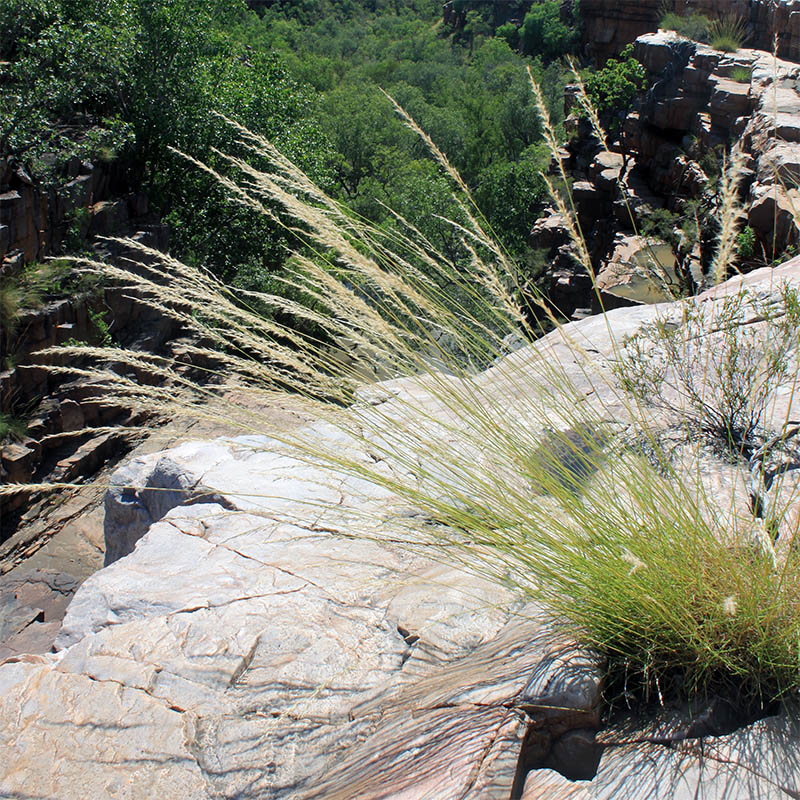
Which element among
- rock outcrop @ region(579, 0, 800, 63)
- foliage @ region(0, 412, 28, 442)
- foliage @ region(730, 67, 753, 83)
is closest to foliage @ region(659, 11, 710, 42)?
rock outcrop @ region(579, 0, 800, 63)

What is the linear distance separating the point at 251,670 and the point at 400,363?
2.91 feet

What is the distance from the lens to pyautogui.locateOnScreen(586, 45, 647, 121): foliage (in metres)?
19.6

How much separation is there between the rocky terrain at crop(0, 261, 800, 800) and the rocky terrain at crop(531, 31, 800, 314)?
7091mm

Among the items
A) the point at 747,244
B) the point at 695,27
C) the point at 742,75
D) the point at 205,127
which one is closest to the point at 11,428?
the point at 205,127

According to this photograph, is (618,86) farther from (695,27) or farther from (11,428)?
(11,428)

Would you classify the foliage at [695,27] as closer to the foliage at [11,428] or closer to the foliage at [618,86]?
the foliage at [618,86]

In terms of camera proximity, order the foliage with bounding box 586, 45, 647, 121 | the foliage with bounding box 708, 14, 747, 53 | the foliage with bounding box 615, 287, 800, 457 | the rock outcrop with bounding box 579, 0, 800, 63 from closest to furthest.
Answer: the foliage with bounding box 615, 287, 800, 457, the rock outcrop with bounding box 579, 0, 800, 63, the foliage with bounding box 708, 14, 747, 53, the foliage with bounding box 586, 45, 647, 121

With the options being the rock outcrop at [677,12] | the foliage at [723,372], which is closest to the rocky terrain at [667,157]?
the rock outcrop at [677,12]

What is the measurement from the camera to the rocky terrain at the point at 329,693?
1.26m

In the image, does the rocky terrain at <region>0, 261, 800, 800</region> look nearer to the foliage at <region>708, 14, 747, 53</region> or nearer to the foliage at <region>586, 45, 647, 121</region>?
the foliage at <region>708, 14, 747, 53</region>

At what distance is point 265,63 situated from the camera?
16.8 metres

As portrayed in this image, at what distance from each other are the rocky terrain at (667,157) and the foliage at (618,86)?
41 centimetres

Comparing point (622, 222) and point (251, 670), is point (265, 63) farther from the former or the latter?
point (251, 670)

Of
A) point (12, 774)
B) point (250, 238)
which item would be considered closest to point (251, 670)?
point (12, 774)
